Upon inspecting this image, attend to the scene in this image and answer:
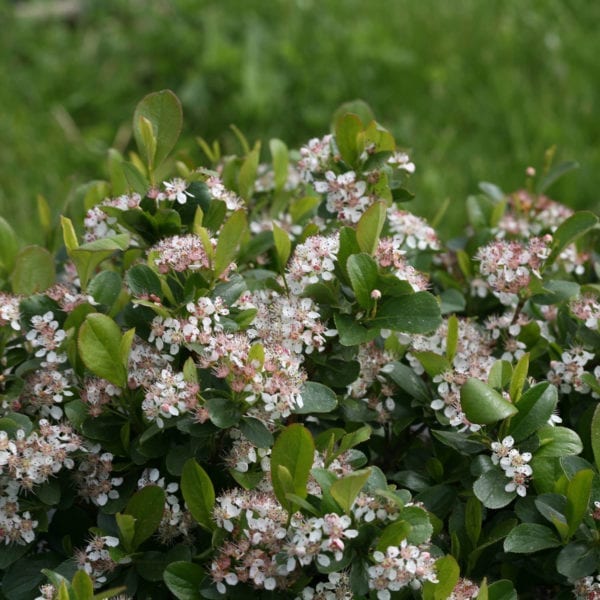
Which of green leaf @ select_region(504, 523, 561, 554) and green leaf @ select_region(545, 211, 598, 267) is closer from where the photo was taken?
green leaf @ select_region(504, 523, 561, 554)

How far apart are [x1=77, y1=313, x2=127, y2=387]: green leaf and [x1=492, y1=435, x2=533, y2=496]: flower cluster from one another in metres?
0.51

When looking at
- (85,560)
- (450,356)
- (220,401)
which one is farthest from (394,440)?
(85,560)

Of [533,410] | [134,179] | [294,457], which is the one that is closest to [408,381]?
[533,410]

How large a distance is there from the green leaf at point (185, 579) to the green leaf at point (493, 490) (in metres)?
0.37

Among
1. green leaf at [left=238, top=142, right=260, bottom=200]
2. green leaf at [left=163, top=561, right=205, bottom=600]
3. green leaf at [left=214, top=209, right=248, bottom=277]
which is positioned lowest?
green leaf at [left=163, top=561, right=205, bottom=600]

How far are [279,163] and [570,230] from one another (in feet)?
1.87

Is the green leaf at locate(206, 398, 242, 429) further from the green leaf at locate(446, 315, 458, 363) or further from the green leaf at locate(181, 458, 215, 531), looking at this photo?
the green leaf at locate(446, 315, 458, 363)

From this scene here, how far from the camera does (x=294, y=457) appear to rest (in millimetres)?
1200

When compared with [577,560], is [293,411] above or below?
above

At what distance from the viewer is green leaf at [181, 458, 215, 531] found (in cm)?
125

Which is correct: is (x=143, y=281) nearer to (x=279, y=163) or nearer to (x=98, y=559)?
(x=98, y=559)

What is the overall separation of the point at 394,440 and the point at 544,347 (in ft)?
0.91

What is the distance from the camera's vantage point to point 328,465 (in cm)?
128

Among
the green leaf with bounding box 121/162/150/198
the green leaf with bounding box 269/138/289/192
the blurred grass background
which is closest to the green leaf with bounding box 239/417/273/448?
the green leaf with bounding box 121/162/150/198
